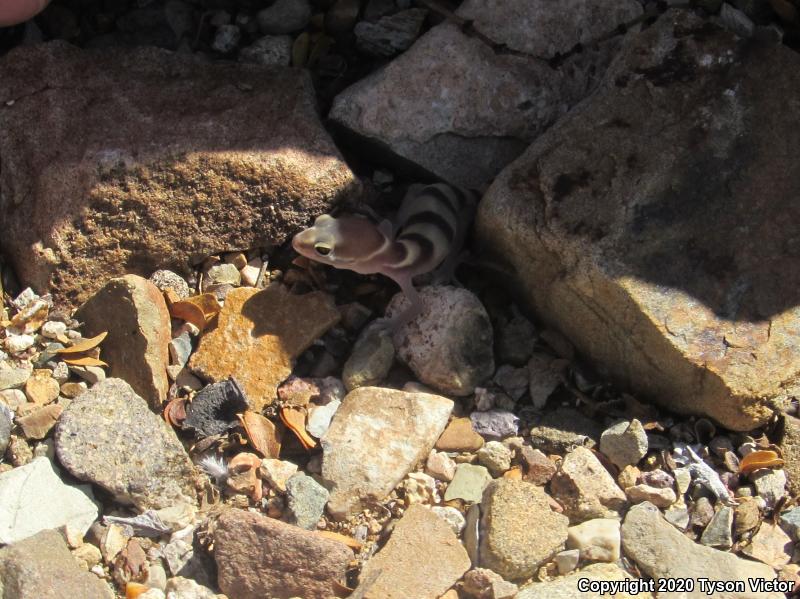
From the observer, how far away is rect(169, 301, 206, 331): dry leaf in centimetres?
407

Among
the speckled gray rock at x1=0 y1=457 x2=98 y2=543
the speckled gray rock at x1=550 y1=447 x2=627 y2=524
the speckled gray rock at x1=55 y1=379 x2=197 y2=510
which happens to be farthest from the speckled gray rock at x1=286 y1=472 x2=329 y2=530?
the speckled gray rock at x1=550 y1=447 x2=627 y2=524

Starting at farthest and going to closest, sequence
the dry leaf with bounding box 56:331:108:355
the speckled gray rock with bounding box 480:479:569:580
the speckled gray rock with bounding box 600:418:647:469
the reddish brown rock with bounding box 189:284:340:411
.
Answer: the reddish brown rock with bounding box 189:284:340:411 < the dry leaf with bounding box 56:331:108:355 < the speckled gray rock with bounding box 600:418:647:469 < the speckled gray rock with bounding box 480:479:569:580

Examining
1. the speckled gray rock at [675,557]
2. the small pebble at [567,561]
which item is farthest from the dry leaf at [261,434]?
the speckled gray rock at [675,557]

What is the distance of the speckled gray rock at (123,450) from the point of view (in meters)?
3.45

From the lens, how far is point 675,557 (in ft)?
11.4

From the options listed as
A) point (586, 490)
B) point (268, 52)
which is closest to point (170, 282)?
point (268, 52)

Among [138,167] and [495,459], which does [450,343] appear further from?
[138,167]

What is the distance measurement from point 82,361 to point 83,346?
0.07m

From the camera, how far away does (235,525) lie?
3252 mm

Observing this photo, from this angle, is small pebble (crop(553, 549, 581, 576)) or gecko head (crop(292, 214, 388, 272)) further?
Result: gecko head (crop(292, 214, 388, 272))

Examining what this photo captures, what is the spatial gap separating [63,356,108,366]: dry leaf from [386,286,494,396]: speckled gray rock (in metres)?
1.46

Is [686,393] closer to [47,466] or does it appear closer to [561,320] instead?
[561,320]

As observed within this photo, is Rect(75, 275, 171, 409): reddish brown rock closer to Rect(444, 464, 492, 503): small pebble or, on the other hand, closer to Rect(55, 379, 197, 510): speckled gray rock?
Rect(55, 379, 197, 510): speckled gray rock

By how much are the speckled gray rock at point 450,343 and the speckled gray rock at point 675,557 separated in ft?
3.31
